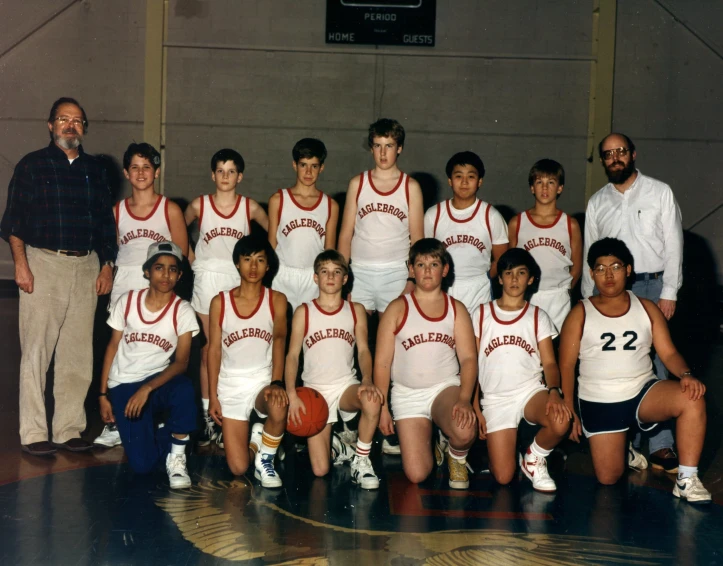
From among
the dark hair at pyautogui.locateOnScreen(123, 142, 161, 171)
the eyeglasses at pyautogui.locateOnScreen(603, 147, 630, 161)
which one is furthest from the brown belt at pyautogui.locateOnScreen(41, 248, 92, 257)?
the eyeglasses at pyautogui.locateOnScreen(603, 147, 630, 161)

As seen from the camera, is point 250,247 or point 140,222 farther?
point 140,222

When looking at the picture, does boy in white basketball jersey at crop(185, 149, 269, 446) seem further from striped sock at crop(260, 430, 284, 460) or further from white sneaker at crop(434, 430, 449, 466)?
white sneaker at crop(434, 430, 449, 466)

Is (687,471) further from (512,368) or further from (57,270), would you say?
(57,270)

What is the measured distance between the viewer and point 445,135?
27.4 feet

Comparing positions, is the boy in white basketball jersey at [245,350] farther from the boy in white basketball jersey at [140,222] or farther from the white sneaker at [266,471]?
the boy in white basketball jersey at [140,222]

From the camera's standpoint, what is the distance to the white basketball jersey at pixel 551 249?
483 cm

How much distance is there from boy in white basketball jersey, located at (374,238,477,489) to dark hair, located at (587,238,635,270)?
2.41 feet

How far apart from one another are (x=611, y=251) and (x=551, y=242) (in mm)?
650

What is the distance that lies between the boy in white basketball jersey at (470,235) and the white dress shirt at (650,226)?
617 millimetres

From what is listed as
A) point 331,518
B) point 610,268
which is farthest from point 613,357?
point 331,518

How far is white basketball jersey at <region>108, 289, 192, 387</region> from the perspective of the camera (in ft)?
14.4

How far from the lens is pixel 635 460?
4.48 m

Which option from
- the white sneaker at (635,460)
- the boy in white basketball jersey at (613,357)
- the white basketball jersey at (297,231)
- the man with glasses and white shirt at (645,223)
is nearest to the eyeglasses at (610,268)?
the boy in white basketball jersey at (613,357)

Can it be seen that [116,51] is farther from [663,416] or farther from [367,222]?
[663,416]
